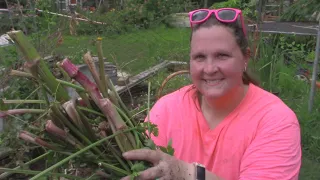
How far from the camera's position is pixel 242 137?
1.88 meters

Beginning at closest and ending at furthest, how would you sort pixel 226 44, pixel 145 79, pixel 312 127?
pixel 226 44
pixel 312 127
pixel 145 79

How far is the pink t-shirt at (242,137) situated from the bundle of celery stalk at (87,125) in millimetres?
431

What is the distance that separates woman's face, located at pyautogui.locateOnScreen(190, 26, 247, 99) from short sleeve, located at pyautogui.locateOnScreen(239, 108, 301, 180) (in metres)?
0.22

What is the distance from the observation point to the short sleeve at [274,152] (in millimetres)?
1759

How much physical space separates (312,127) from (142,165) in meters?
2.68

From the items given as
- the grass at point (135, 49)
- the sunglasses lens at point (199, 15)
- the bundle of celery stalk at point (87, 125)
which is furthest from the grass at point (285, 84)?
the bundle of celery stalk at point (87, 125)

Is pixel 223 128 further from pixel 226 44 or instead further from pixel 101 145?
pixel 101 145

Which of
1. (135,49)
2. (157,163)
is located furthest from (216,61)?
(135,49)

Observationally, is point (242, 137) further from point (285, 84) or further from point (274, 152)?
point (285, 84)

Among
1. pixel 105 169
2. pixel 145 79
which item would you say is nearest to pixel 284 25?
pixel 145 79

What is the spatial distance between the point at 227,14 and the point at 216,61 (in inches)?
8.7

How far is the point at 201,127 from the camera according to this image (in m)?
2.01

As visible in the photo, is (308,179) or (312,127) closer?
(308,179)

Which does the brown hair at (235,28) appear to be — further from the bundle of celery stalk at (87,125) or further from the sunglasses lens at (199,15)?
the bundle of celery stalk at (87,125)
